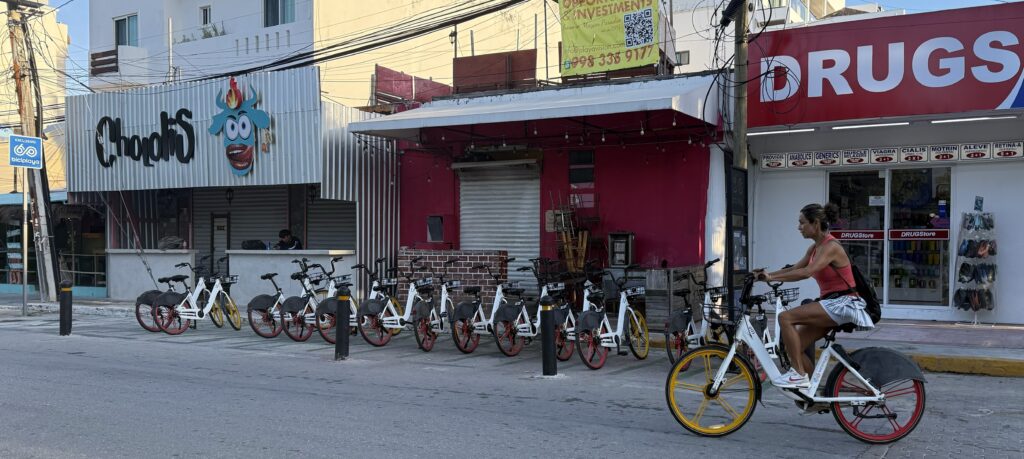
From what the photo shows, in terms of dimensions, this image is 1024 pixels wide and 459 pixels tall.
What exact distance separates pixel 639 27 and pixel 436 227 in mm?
5554

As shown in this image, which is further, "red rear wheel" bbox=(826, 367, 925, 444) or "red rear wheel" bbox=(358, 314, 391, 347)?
"red rear wheel" bbox=(358, 314, 391, 347)

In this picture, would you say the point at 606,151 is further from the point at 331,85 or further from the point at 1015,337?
the point at 331,85

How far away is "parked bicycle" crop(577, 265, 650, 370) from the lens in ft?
33.3

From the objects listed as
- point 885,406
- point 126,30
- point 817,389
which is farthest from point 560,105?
point 126,30

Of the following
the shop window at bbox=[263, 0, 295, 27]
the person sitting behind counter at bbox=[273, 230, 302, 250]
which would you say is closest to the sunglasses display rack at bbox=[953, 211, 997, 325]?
the person sitting behind counter at bbox=[273, 230, 302, 250]

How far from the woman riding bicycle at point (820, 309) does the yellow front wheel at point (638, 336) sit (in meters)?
4.39

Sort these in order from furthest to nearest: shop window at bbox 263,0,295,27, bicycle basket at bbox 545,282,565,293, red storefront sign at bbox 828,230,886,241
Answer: shop window at bbox 263,0,295,27 → red storefront sign at bbox 828,230,886,241 → bicycle basket at bbox 545,282,565,293

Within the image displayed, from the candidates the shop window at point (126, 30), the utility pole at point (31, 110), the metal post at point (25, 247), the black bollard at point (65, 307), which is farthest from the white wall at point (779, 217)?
the shop window at point (126, 30)

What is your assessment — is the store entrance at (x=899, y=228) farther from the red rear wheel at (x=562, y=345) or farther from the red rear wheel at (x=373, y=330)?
the red rear wheel at (x=373, y=330)

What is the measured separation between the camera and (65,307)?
1379 centimetres

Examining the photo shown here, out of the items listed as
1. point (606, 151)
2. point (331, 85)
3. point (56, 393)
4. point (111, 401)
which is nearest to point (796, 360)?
point (111, 401)

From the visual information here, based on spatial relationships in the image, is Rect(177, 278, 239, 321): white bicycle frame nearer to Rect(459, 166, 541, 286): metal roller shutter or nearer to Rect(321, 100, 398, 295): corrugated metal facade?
Rect(321, 100, 398, 295): corrugated metal facade

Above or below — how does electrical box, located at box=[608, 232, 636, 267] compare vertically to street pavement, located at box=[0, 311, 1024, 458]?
above

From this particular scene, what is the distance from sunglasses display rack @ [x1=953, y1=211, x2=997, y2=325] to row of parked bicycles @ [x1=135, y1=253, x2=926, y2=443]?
367 cm
